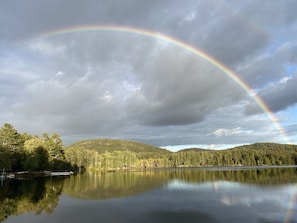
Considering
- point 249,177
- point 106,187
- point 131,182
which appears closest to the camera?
point 106,187

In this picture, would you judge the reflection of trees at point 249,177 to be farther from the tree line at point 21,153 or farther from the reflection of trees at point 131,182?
the tree line at point 21,153

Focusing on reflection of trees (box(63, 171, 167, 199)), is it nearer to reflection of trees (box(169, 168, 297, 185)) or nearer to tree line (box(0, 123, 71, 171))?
reflection of trees (box(169, 168, 297, 185))

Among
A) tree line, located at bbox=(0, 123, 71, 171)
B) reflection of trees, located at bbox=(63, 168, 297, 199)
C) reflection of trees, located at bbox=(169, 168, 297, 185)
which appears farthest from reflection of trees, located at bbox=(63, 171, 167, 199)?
tree line, located at bbox=(0, 123, 71, 171)

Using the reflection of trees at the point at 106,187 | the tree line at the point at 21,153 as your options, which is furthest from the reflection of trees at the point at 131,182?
the tree line at the point at 21,153

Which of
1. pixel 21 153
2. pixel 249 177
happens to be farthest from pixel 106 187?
pixel 21 153

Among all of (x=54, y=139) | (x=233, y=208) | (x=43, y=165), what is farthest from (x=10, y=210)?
(x=54, y=139)

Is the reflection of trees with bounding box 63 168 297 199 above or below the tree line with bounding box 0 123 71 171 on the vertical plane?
below

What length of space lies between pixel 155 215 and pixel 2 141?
75844mm

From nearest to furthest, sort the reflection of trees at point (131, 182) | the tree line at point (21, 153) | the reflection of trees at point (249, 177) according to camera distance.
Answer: the reflection of trees at point (131, 182) < the reflection of trees at point (249, 177) < the tree line at point (21, 153)

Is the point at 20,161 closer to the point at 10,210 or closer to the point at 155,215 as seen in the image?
the point at 10,210

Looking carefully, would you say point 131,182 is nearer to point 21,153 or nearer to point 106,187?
point 106,187

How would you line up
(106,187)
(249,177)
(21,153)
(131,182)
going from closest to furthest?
(106,187)
(131,182)
(249,177)
(21,153)

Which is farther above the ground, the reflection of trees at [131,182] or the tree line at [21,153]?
the tree line at [21,153]

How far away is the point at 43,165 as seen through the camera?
97.6 m
